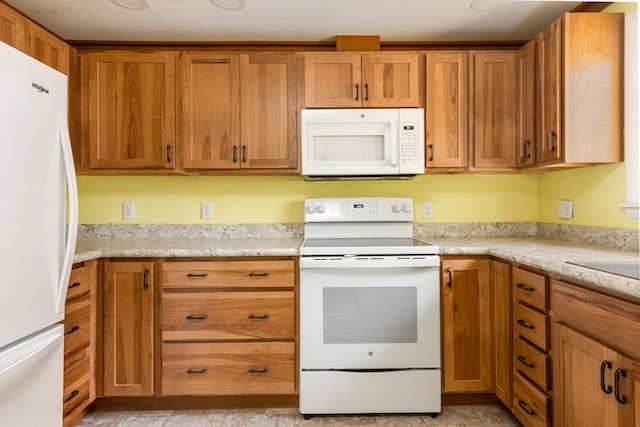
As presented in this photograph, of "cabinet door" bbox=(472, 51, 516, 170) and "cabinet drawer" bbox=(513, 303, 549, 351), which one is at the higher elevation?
"cabinet door" bbox=(472, 51, 516, 170)

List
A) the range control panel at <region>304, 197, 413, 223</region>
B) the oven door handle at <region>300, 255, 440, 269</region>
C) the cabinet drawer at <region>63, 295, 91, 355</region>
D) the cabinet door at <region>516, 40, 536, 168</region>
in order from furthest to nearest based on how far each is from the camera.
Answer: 1. the range control panel at <region>304, 197, 413, 223</region>
2. the cabinet door at <region>516, 40, 536, 168</region>
3. the oven door handle at <region>300, 255, 440, 269</region>
4. the cabinet drawer at <region>63, 295, 91, 355</region>

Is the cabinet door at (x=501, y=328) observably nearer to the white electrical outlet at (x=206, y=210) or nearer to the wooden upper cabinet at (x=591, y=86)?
the wooden upper cabinet at (x=591, y=86)

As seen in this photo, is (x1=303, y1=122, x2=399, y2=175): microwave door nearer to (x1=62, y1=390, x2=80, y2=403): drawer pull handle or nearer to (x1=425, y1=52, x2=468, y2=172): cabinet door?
(x1=425, y1=52, x2=468, y2=172): cabinet door

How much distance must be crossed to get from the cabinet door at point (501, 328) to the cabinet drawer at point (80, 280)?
2.12 m

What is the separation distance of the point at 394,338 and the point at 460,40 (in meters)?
1.95

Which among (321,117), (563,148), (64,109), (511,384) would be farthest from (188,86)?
(511,384)

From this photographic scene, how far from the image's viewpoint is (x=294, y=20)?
A: 2.30m

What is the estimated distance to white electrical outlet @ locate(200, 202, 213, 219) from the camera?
269cm

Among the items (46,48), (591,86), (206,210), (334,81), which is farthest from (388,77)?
(46,48)

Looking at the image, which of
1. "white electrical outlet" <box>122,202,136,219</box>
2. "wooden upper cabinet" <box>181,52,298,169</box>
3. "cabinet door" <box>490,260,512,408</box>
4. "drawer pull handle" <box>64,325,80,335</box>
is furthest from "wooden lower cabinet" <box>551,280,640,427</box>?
"white electrical outlet" <box>122,202,136,219</box>

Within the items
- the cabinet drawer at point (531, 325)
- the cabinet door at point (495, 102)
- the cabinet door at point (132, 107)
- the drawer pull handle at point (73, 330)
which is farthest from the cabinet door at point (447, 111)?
the drawer pull handle at point (73, 330)

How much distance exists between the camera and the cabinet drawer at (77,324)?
72.9 inches

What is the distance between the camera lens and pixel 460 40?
8.47ft

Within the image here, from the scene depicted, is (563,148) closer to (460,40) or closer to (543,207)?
(543,207)
